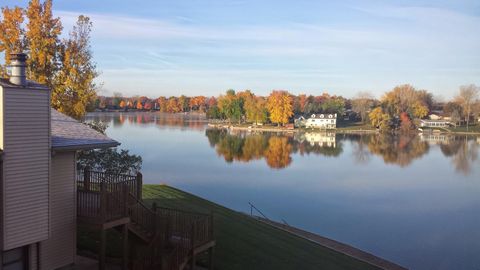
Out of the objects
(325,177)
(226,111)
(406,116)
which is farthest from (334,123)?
(325,177)

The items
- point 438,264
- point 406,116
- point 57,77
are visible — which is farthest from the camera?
point 406,116

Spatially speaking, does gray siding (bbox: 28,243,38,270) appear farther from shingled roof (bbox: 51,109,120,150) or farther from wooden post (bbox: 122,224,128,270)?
shingled roof (bbox: 51,109,120,150)

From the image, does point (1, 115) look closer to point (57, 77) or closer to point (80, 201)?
point (80, 201)

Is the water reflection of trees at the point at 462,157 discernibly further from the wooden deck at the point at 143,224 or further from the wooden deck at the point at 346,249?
the wooden deck at the point at 143,224

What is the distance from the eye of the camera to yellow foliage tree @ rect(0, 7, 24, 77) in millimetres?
23625

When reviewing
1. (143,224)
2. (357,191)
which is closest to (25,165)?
(143,224)

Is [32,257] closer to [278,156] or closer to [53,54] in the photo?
[53,54]

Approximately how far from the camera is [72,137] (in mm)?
13570

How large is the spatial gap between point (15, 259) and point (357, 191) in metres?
34.0

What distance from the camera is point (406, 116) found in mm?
145875

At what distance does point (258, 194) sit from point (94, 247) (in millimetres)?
23863

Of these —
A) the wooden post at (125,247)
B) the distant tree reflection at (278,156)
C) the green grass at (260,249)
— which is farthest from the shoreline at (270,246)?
the distant tree reflection at (278,156)

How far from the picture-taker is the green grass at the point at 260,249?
17516 millimetres

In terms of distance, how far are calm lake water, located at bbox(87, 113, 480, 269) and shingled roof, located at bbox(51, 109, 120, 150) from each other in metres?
16.4
